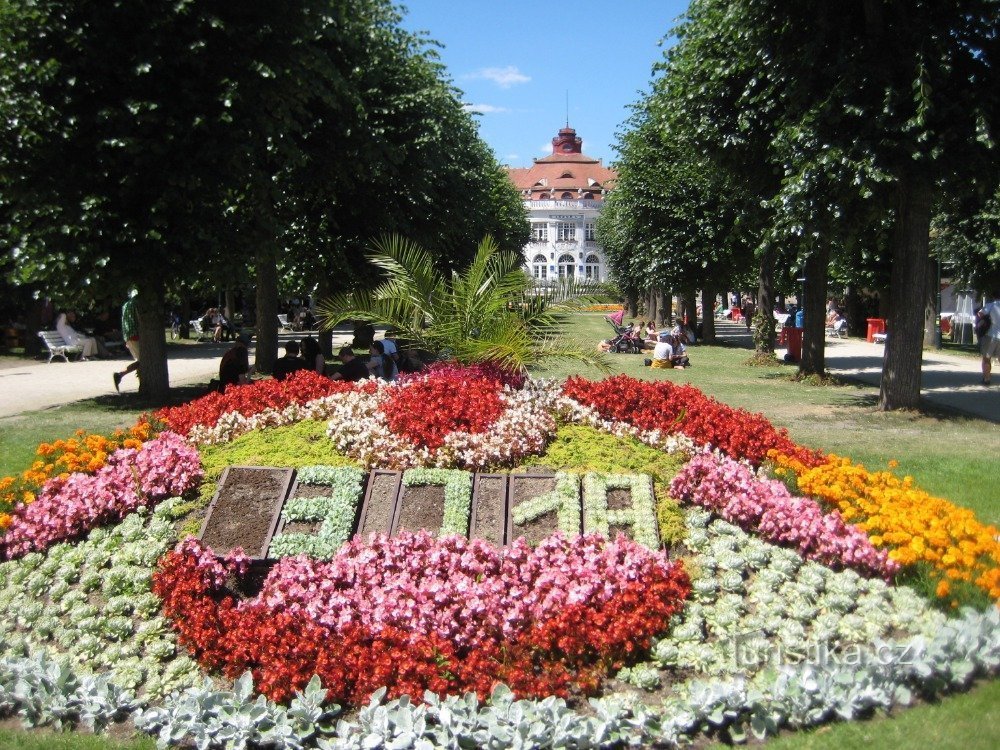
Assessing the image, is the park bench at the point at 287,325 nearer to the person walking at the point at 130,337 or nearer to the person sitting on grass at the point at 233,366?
the person walking at the point at 130,337

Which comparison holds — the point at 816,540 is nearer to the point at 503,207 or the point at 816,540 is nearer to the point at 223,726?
the point at 223,726

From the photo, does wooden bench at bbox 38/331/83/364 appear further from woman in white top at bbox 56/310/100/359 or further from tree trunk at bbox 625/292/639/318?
tree trunk at bbox 625/292/639/318

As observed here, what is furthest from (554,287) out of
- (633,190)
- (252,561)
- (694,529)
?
(633,190)

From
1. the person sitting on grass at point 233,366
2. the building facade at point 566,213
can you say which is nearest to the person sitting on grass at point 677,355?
the person sitting on grass at point 233,366

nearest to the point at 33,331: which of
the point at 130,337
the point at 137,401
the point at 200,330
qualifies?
the point at 200,330

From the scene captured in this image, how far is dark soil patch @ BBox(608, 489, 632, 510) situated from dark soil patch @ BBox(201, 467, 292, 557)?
2.26m

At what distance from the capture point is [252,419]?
839 centimetres

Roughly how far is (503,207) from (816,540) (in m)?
48.1

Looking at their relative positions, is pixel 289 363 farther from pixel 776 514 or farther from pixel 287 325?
pixel 287 325

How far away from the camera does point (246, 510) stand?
21.2 feet

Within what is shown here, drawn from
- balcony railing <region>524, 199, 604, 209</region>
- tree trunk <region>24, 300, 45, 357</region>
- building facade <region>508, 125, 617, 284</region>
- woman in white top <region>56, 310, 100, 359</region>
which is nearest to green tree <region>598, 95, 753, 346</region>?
woman in white top <region>56, 310, 100, 359</region>

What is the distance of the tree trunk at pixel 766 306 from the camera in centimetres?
2555

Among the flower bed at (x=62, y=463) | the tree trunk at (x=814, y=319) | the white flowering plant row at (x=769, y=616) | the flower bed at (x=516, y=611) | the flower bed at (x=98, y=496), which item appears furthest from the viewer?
the tree trunk at (x=814, y=319)

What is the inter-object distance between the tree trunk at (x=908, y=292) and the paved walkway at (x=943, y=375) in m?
1.15
